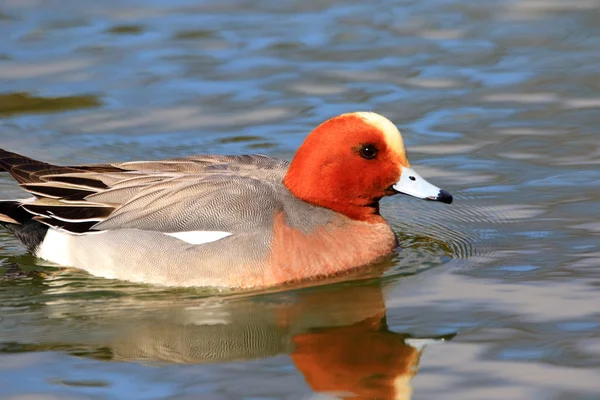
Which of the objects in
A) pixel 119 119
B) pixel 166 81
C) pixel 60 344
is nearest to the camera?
pixel 60 344

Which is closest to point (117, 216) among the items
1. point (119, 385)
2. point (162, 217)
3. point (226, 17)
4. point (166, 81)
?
point (162, 217)

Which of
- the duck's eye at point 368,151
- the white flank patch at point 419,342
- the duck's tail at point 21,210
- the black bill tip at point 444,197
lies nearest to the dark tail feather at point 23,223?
the duck's tail at point 21,210

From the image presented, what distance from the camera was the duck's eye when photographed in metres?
7.26

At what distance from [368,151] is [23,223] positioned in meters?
2.29

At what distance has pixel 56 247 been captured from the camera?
7641 mm

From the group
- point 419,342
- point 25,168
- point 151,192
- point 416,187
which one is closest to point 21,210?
point 25,168

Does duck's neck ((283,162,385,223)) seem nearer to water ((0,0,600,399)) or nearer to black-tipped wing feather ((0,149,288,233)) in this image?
black-tipped wing feather ((0,149,288,233))

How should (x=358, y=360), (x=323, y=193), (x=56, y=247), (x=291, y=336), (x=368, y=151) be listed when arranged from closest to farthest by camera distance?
1. (x=358, y=360)
2. (x=291, y=336)
3. (x=368, y=151)
4. (x=323, y=193)
5. (x=56, y=247)

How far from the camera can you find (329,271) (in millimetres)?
7223

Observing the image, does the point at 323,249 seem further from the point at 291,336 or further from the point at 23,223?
the point at 23,223

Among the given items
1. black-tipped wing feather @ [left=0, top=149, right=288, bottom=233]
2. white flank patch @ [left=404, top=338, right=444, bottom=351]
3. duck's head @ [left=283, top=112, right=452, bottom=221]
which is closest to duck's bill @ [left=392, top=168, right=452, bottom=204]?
duck's head @ [left=283, top=112, right=452, bottom=221]

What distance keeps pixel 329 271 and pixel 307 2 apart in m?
6.16

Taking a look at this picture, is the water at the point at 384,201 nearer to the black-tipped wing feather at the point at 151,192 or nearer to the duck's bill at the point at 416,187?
the black-tipped wing feather at the point at 151,192

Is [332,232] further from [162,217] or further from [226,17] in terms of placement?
[226,17]
